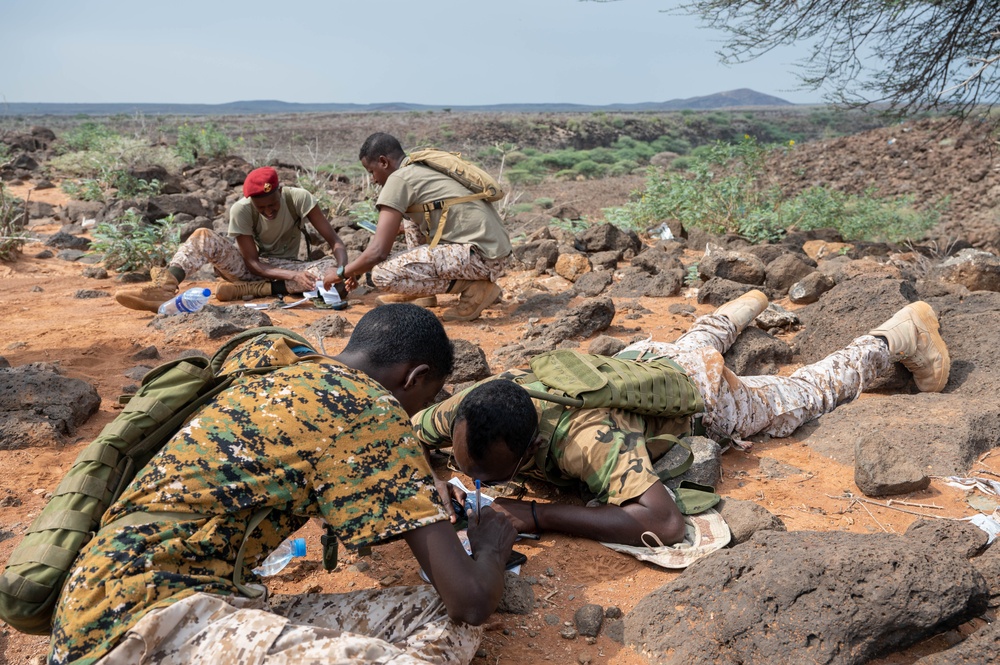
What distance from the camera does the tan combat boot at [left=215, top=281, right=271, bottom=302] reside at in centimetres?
636

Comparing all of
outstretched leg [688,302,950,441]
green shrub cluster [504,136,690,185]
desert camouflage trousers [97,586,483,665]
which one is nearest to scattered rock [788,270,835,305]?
outstretched leg [688,302,950,441]

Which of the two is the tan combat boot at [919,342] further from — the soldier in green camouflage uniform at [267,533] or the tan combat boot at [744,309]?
the soldier in green camouflage uniform at [267,533]

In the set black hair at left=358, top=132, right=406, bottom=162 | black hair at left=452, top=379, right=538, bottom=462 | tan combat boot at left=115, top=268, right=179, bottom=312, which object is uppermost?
black hair at left=358, top=132, right=406, bottom=162

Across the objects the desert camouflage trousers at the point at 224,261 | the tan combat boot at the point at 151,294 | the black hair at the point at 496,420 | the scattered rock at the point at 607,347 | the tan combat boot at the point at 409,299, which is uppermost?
→ the black hair at the point at 496,420

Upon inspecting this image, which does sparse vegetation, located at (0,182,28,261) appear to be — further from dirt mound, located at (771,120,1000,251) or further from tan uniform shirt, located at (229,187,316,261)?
dirt mound, located at (771,120,1000,251)

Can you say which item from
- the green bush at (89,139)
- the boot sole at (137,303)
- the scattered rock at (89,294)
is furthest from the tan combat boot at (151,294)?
the green bush at (89,139)

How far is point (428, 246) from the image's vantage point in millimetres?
5812

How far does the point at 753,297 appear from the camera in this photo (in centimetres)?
457

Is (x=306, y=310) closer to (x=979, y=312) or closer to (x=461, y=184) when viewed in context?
(x=461, y=184)

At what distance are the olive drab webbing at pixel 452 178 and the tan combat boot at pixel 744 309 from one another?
2.12m

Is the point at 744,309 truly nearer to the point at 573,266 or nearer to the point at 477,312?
the point at 477,312

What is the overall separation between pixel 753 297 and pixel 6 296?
19.4 feet

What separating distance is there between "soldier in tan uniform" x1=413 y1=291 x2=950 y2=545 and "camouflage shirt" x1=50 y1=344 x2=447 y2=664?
683 millimetres

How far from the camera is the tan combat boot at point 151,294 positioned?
18.9 feet
